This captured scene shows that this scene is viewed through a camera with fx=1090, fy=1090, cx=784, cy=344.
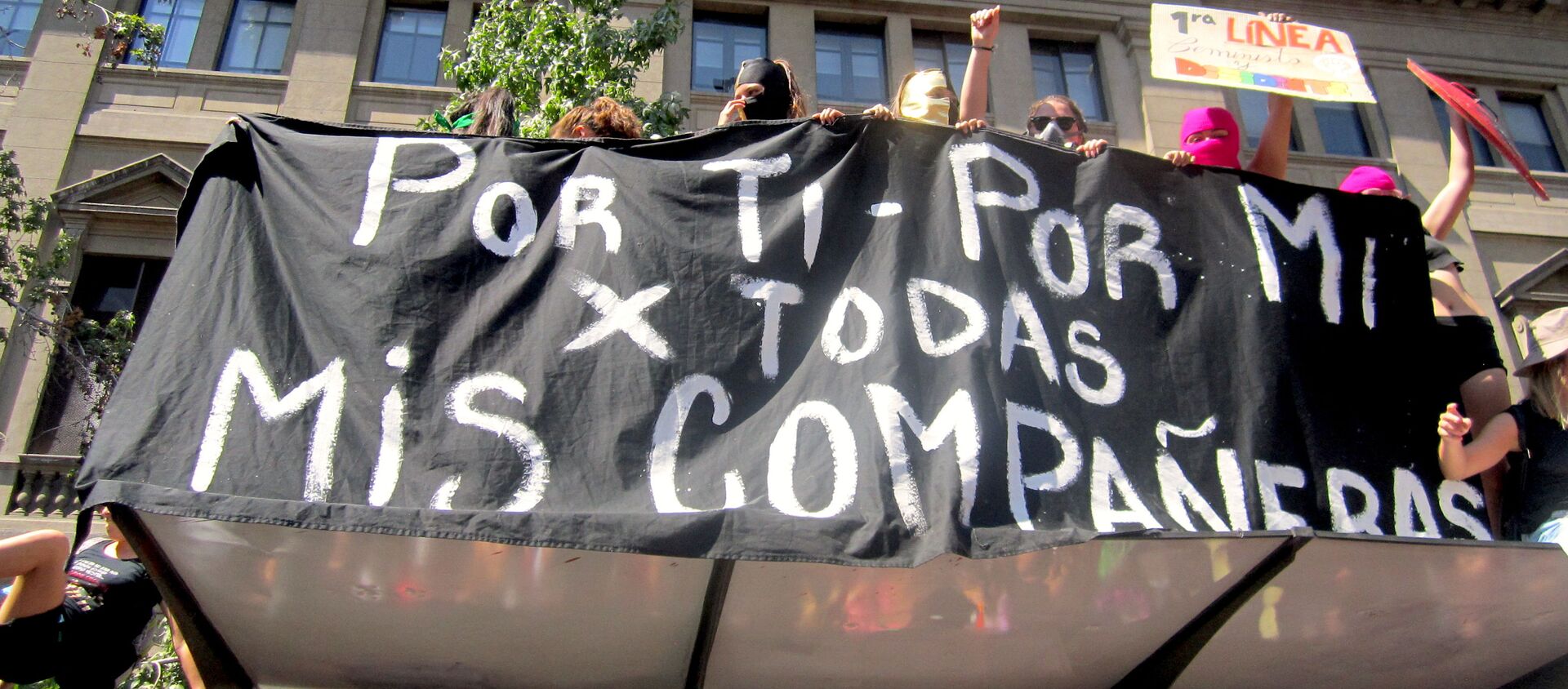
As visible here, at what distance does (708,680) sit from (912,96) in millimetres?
2497

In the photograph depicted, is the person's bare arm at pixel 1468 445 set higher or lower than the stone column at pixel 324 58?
lower

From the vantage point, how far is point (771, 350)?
289 cm

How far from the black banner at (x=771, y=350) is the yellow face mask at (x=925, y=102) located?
3.20 feet

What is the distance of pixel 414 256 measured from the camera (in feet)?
9.57

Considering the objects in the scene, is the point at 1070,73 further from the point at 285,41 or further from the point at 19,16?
the point at 19,16

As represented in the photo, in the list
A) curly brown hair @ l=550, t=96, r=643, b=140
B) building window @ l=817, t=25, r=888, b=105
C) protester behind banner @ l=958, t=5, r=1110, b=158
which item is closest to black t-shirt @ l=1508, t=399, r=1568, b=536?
protester behind banner @ l=958, t=5, r=1110, b=158

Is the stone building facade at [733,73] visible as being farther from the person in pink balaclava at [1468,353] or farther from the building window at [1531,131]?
the person in pink balaclava at [1468,353]

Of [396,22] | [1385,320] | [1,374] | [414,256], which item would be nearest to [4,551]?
[414,256]

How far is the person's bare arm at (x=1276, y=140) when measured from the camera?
407 centimetres

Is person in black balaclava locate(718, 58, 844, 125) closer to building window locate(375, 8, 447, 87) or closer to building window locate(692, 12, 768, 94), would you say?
building window locate(692, 12, 768, 94)

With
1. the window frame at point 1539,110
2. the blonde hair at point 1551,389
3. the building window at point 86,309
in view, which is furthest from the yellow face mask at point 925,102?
the window frame at point 1539,110

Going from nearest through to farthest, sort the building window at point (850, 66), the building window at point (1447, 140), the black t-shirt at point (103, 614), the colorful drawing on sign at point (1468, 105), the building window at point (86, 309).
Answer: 1. the black t-shirt at point (103, 614)
2. the colorful drawing on sign at point (1468, 105)
3. the building window at point (86, 309)
4. the building window at point (850, 66)
5. the building window at point (1447, 140)

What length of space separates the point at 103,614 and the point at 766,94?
10.00 ft

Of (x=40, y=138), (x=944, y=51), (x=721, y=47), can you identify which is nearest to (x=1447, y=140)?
(x=944, y=51)
